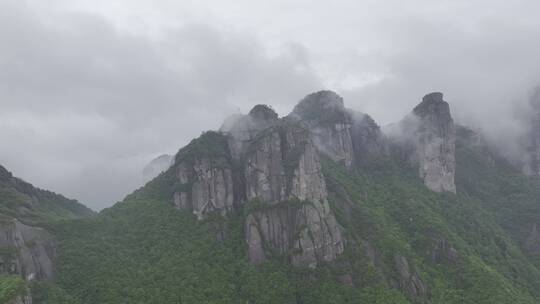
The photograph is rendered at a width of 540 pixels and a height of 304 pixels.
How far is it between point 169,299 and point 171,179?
4715 centimetres

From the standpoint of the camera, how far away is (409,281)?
10244 centimetres

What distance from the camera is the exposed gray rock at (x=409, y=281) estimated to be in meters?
101

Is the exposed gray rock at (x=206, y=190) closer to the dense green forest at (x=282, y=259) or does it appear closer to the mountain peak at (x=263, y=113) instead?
the dense green forest at (x=282, y=259)

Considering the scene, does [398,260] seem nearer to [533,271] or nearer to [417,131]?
[533,271]

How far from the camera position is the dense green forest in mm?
92250

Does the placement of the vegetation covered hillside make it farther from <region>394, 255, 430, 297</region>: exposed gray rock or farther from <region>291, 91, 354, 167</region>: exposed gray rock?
<region>291, 91, 354, 167</region>: exposed gray rock

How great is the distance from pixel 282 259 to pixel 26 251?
54.0 meters

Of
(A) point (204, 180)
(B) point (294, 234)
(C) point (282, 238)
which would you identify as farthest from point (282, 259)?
(A) point (204, 180)

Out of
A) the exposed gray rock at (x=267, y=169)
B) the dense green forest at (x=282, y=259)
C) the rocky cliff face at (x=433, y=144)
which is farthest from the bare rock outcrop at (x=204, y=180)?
the rocky cliff face at (x=433, y=144)

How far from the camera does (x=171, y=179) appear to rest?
12950cm

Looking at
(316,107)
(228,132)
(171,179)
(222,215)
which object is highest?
(316,107)

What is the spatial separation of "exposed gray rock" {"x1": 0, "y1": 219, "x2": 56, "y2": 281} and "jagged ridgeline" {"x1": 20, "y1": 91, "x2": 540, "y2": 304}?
3.30m

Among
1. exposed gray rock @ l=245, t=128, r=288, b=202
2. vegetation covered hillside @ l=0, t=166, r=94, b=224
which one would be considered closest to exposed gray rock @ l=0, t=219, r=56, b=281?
vegetation covered hillside @ l=0, t=166, r=94, b=224

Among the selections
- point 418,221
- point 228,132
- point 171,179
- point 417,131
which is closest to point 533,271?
point 418,221
